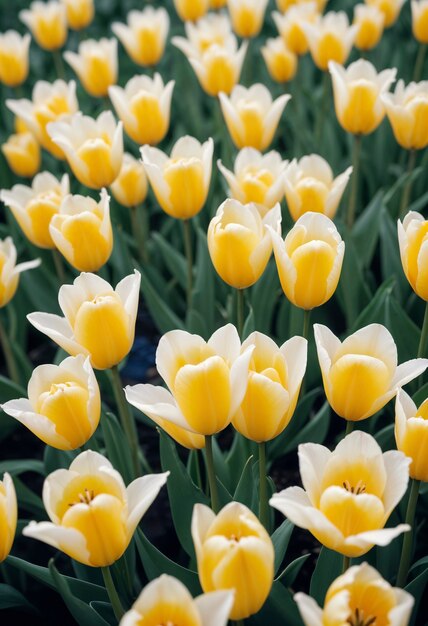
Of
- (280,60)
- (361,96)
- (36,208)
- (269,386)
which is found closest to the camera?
(269,386)

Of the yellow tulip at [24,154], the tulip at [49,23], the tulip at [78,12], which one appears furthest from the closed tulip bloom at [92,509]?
the tulip at [78,12]

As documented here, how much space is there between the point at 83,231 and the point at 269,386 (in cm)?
68

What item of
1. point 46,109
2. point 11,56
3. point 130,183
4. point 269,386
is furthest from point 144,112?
point 269,386

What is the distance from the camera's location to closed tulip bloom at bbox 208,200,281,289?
146cm

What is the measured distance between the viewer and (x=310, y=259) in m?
1.37

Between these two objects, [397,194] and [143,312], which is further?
[143,312]

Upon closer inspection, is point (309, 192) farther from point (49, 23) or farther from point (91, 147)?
point (49, 23)

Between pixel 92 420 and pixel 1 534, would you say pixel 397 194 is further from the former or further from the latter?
pixel 1 534

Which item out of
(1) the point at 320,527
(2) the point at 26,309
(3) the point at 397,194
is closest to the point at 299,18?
(3) the point at 397,194

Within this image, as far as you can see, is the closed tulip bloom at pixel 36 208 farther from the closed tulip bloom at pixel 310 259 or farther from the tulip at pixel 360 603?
the tulip at pixel 360 603

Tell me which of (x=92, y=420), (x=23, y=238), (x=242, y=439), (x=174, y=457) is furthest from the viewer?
(x=23, y=238)

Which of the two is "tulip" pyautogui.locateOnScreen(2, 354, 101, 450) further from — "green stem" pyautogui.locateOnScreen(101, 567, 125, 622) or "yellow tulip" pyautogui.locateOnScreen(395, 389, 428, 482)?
"yellow tulip" pyautogui.locateOnScreen(395, 389, 428, 482)

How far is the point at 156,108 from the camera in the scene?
2.18 m

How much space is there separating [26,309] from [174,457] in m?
1.23
